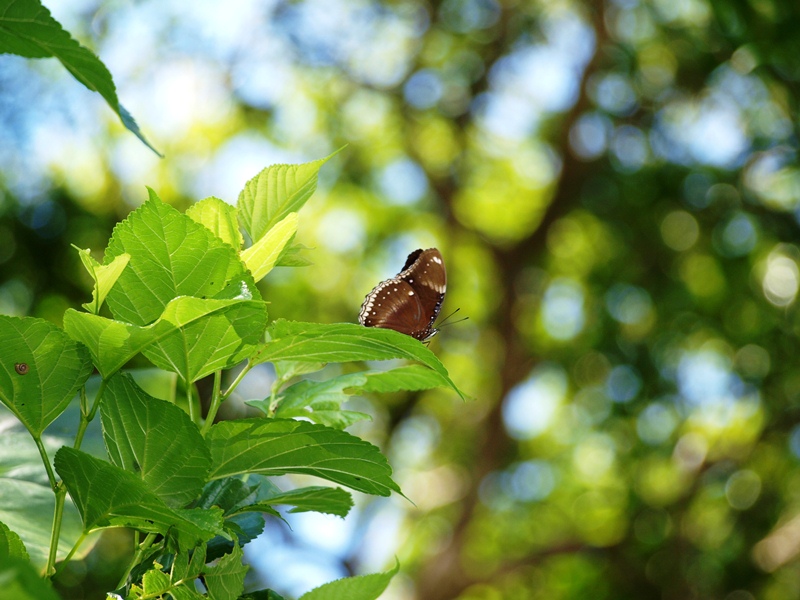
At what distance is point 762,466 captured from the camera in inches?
245

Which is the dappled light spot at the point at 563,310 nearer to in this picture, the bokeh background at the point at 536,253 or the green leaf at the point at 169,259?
the bokeh background at the point at 536,253

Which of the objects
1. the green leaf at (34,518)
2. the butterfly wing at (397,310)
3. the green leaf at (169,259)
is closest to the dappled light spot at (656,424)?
the butterfly wing at (397,310)

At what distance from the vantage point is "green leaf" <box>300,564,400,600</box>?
45cm

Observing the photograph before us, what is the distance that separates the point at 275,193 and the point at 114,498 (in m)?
0.22

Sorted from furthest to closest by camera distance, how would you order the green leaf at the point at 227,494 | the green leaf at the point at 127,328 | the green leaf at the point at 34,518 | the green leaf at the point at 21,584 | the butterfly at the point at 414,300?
the butterfly at the point at 414,300 < the green leaf at the point at 34,518 < the green leaf at the point at 227,494 < the green leaf at the point at 127,328 < the green leaf at the point at 21,584

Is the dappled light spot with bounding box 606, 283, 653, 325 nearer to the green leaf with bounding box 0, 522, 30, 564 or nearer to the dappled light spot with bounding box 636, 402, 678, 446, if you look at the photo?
the dappled light spot with bounding box 636, 402, 678, 446

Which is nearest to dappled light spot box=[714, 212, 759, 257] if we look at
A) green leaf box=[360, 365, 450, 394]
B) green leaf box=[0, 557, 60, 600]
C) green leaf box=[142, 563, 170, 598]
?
green leaf box=[360, 365, 450, 394]

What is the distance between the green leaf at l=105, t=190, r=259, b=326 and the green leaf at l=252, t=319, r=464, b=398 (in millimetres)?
34

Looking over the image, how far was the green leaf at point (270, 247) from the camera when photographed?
18.2 inches

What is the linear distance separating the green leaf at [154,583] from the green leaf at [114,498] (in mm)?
26

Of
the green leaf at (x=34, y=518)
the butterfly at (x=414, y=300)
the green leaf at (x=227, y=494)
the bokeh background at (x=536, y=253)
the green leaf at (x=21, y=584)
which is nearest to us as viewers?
the green leaf at (x=21, y=584)

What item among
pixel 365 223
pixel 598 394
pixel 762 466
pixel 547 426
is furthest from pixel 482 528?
pixel 365 223

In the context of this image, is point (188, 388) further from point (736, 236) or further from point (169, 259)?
point (736, 236)

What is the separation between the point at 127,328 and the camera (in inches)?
15.7
